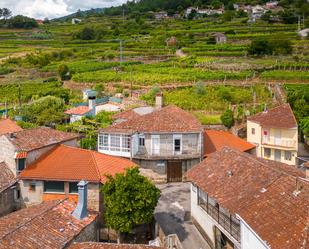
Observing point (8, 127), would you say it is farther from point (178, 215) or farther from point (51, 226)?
point (51, 226)

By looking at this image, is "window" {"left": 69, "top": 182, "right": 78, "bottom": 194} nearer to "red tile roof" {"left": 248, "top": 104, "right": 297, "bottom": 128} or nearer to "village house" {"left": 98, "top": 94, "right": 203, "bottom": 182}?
"village house" {"left": 98, "top": 94, "right": 203, "bottom": 182}

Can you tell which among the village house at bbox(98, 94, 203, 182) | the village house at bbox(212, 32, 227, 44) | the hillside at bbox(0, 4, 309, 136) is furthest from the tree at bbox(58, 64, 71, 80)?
the village house at bbox(98, 94, 203, 182)

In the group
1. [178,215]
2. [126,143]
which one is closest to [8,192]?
[178,215]

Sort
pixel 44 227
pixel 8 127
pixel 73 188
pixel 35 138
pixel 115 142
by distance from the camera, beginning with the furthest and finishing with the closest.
A: 1. pixel 8 127
2. pixel 115 142
3. pixel 35 138
4. pixel 73 188
5. pixel 44 227

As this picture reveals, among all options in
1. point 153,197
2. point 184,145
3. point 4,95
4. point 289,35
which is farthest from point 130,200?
point 289,35

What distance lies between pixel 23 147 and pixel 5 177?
83.6 inches

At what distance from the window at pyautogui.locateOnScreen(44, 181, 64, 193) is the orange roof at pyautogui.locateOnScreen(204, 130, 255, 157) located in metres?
14.8

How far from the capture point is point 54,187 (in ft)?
98.5

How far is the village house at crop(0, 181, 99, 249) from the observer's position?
69.3 ft

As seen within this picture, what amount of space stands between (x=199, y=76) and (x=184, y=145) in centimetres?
3382

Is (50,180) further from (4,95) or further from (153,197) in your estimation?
(4,95)

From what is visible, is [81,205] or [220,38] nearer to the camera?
[81,205]

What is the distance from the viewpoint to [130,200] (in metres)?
26.2

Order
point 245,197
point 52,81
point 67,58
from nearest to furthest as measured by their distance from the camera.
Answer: point 245,197, point 52,81, point 67,58
